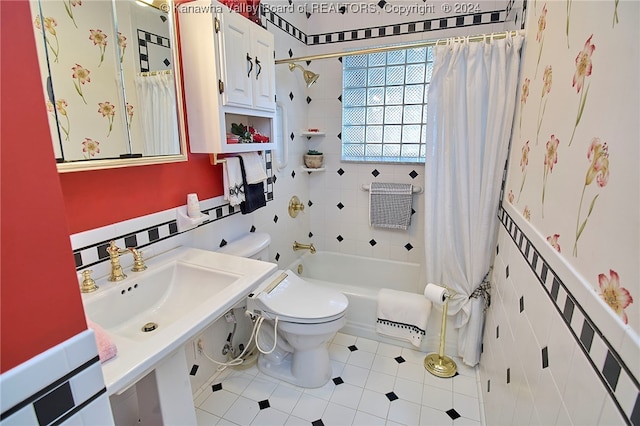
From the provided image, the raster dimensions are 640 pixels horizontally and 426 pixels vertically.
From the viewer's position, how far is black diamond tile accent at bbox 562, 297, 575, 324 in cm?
78

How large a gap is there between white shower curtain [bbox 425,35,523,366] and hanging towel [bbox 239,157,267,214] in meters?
1.06

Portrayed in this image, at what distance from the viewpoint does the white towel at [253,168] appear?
1.85 metres

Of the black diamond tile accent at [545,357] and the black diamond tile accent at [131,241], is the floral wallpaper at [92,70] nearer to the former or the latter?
the black diamond tile accent at [131,241]

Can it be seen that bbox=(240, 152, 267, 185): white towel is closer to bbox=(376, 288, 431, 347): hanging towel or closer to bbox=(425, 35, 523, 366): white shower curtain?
bbox=(425, 35, 523, 366): white shower curtain

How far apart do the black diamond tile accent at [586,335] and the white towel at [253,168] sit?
1.59 meters

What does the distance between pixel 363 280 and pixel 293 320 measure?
133 centimetres

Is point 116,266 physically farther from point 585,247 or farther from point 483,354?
point 483,354

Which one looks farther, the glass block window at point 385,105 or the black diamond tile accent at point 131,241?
the glass block window at point 385,105

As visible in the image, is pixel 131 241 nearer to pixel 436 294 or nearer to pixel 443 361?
pixel 436 294

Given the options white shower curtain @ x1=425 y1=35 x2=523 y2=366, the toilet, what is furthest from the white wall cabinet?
white shower curtain @ x1=425 y1=35 x2=523 y2=366

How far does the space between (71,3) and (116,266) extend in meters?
0.93

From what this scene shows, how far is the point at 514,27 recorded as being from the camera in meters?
1.92

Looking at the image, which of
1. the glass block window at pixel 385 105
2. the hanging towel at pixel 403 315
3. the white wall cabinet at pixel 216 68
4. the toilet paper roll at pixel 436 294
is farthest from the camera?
the glass block window at pixel 385 105

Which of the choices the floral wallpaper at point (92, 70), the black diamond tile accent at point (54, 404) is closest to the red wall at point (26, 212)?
the black diamond tile accent at point (54, 404)
